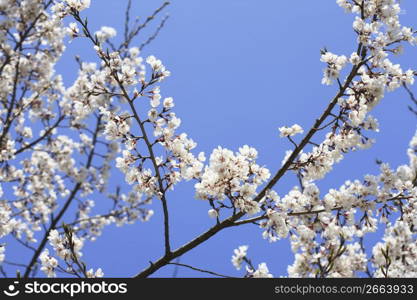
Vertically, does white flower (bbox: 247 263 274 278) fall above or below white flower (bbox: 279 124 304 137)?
below

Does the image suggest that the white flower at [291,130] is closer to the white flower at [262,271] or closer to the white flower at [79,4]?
the white flower at [262,271]

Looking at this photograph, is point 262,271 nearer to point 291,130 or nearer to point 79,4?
point 291,130

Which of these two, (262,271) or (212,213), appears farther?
(262,271)

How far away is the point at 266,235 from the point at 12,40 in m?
7.59

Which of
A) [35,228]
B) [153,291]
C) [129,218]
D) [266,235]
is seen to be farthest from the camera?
[129,218]

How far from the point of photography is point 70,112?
34.4 feet

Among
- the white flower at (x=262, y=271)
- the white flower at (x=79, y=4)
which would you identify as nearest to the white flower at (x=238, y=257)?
the white flower at (x=262, y=271)

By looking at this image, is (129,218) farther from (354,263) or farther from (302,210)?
(302,210)

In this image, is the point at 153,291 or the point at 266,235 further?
the point at 266,235

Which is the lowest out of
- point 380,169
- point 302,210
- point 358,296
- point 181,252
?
point 358,296

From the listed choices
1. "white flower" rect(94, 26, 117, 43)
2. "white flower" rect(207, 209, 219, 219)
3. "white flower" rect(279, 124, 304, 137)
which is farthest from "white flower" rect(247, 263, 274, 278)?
"white flower" rect(94, 26, 117, 43)

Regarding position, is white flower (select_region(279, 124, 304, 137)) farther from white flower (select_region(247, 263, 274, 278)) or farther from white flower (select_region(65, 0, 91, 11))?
white flower (select_region(65, 0, 91, 11))

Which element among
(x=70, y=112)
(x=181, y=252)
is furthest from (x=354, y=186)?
(x=70, y=112)

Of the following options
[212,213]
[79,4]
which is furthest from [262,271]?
[79,4]
